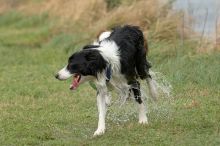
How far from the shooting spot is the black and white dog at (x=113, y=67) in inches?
311

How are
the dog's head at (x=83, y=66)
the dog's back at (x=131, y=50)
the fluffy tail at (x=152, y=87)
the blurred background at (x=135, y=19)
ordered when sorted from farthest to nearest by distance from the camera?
the blurred background at (x=135, y=19) < the fluffy tail at (x=152, y=87) < the dog's back at (x=131, y=50) < the dog's head at (x=83, y=66)

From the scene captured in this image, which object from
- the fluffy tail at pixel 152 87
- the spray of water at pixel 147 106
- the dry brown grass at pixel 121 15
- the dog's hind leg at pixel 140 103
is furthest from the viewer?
the dry brown grass at pixel 121 15

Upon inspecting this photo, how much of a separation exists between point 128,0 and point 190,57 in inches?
166

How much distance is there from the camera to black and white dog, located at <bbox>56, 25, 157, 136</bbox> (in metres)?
7.89

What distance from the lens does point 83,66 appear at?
25.8ft

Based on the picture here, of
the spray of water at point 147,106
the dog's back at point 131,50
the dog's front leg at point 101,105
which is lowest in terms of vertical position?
the spray of water at point 147,106

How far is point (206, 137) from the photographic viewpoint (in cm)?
764

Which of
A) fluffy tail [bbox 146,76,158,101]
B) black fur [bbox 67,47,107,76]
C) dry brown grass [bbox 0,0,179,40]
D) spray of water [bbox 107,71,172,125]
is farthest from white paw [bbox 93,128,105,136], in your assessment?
dry brown grass [bbox 0,0,179,40]

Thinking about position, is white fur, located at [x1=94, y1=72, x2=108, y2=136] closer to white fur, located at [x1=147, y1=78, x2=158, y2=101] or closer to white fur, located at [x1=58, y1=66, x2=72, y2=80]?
white fur, located at [x1=58, y1=66, x2=72, y2=80]

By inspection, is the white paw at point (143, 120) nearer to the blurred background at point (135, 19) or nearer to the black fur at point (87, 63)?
the black fur at point (87, 63)

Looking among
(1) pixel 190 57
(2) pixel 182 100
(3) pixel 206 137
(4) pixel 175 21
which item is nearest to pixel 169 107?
(2) pixel 182 100

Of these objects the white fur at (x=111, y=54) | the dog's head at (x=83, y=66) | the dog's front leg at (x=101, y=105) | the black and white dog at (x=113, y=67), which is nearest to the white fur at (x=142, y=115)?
the black and white dog at (x=113, y=67)

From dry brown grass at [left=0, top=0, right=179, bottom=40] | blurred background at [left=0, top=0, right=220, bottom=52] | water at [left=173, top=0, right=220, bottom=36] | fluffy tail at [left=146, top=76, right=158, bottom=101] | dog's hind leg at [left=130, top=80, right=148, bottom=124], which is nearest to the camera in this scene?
dog's hind leg at [left=130, top=80, right=148, bottom=124]

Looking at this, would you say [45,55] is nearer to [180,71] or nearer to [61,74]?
[180,71]
